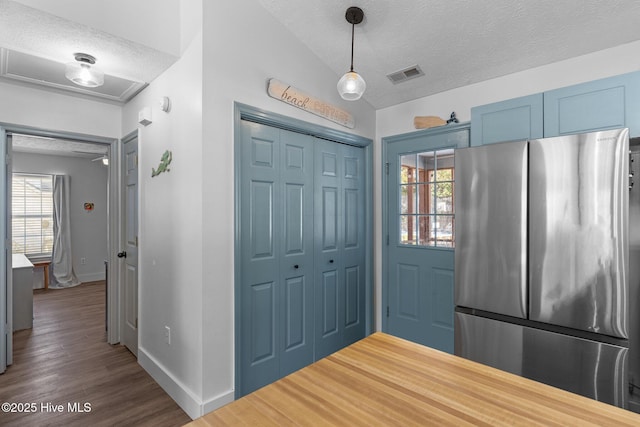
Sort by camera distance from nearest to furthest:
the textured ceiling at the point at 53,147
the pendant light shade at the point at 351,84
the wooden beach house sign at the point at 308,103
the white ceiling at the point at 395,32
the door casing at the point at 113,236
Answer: the white ceiling at the point at 395,32 → the pendant light shade at the point at 351,84 → the wooden beach house sign at the point at 308,103 → the door casing at the point at 113,236 → the textured ceiling at the point at 53,147

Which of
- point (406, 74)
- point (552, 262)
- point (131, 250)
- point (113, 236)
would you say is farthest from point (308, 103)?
point (113, 236)

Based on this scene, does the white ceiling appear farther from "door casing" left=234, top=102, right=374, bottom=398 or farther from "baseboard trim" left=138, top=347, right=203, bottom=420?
"baseboard trim" left=138, top=347, right=203, bottom=420

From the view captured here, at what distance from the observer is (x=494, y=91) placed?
8.82ft

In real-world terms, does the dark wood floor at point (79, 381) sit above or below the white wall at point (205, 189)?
below

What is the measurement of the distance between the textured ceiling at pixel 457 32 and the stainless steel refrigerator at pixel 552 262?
0.92 meters

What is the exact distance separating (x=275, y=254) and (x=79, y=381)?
1954 millimetres

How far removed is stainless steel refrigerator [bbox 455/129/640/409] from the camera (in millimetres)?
1618

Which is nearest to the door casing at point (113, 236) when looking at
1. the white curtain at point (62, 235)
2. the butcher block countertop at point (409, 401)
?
the butcher block countertop at point (409, 401)

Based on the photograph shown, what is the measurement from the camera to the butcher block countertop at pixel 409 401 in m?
0.76

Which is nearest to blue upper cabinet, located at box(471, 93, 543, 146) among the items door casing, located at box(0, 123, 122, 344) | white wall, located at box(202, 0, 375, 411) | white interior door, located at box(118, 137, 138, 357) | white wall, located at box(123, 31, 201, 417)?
white wall, located at box(202, 0, 375, 411)

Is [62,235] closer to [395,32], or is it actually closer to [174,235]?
[174,235]

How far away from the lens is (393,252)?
3334mm

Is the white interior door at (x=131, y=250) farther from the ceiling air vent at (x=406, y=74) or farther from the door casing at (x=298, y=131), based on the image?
the ceiling air vent at (x=406, y=74)

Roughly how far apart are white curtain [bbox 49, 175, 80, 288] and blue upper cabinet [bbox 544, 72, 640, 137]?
24.7ft
